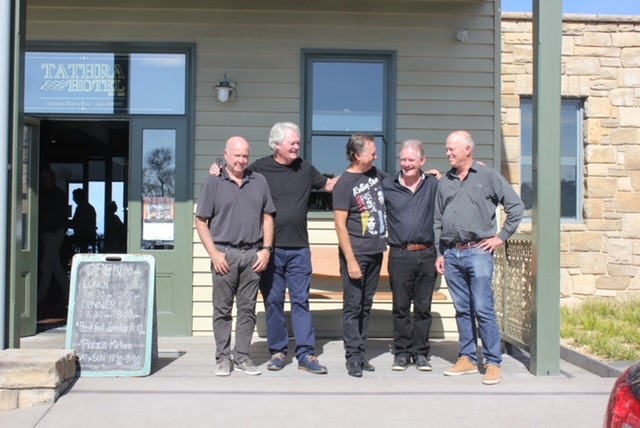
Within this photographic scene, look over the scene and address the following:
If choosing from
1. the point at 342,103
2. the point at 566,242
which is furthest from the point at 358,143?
the point at 566,242

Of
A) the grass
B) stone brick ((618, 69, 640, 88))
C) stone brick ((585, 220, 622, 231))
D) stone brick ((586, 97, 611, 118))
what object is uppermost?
stone brick ((618, 69, 640, 88))

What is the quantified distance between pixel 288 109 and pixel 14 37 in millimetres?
2837

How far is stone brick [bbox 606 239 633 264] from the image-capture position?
30.7ft

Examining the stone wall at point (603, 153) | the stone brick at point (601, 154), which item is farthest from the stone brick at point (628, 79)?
the stone brick at point (601, 154)

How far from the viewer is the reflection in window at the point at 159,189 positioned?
7.54 m

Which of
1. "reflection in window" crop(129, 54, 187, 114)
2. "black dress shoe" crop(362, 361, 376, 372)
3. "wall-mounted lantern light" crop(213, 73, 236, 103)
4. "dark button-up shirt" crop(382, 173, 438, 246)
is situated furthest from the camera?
"reflection in window" crop(129, 54, 187, 114)

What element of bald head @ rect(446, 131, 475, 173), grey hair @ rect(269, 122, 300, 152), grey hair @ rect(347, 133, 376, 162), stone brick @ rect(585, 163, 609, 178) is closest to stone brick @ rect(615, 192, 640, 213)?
stone brick @ rect(585, 163, 609, 178)

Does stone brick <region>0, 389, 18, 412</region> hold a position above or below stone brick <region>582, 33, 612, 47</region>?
below

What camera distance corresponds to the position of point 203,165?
7.55 m

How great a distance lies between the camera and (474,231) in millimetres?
5500

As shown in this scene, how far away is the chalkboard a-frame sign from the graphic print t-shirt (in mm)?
1501

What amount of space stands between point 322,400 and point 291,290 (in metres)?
1.10

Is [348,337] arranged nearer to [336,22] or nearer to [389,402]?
[389,402]

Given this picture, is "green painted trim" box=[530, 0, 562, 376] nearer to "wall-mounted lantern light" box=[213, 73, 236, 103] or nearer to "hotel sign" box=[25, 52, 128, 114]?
"wall-mounted lantern light" box=[213, 73, 236, 103]
